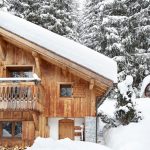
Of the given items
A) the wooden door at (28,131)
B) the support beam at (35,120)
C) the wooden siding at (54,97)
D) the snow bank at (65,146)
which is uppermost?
the wooden siding at (54,97)

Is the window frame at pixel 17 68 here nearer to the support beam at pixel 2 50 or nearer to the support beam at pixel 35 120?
the support beam at pixel 2 50

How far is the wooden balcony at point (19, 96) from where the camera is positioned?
2102 centimetres

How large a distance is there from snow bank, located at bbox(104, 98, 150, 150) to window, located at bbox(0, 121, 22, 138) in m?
5.46

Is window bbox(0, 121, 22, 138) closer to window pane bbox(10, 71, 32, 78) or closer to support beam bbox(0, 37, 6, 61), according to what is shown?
window pane bbox(10, 71, 32, 78)

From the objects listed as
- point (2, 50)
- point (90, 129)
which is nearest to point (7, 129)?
point (2, 50)

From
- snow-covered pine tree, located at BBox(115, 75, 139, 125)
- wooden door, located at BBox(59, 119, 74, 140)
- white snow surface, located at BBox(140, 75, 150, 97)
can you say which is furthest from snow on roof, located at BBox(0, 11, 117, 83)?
white snow surface, located at BBox(140, 75, 150, 97)

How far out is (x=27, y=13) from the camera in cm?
4100

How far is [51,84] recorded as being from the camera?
23.2 m

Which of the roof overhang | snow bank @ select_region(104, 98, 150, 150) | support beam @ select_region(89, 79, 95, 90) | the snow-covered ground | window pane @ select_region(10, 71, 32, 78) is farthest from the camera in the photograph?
window pane @ select_region(10, 71, 32, 78)

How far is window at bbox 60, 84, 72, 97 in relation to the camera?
76.3 feet

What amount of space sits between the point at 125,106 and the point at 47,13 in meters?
19.0

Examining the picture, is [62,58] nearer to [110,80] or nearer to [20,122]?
[110,80]

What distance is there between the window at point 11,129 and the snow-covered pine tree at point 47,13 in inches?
745

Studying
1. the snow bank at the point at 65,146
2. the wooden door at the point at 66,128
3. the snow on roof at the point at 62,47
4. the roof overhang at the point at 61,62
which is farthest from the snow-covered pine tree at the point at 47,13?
the snow bank at the point at 65,146
